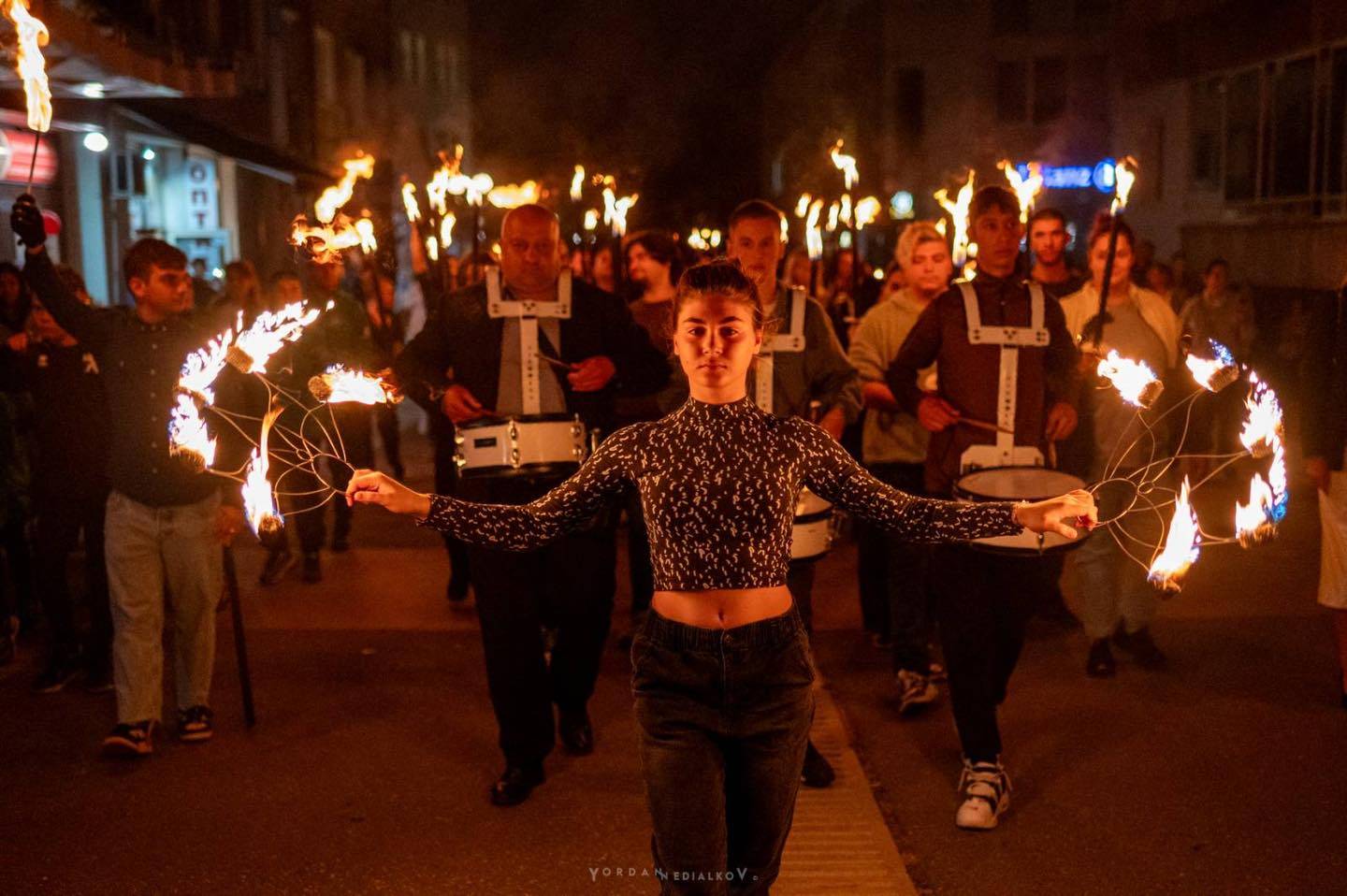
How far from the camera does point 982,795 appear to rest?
17.5 ft

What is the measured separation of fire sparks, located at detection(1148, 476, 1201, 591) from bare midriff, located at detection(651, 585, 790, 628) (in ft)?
3.44

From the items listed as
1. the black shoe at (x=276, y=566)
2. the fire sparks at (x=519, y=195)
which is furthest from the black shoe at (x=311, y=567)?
the fire sparks at (x=519, y=195)

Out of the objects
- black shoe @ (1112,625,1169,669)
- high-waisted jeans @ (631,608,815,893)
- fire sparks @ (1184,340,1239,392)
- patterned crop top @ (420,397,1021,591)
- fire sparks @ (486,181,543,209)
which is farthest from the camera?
fire sparks @ (486,181,543,209)

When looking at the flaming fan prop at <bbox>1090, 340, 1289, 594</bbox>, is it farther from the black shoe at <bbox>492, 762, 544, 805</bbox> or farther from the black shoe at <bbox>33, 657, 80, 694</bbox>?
the black shoe at <bbox>33, 657, 80, 694</bbox>

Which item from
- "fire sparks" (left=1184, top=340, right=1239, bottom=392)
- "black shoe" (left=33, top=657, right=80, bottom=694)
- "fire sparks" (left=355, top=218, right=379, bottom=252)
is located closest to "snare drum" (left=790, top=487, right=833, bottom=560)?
"fire sparks" (left=1184, top=340, right=1239, bottom=392)

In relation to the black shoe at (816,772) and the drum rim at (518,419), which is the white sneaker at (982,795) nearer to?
the black shoe at (816,772)

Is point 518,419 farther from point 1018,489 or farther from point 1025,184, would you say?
point 1025,184

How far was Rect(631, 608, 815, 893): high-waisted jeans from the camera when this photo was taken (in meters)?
3.50

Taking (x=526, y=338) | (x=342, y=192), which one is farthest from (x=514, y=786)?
(x=342, y=192)

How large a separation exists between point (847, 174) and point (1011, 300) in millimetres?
4481

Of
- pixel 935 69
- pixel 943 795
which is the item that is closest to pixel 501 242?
pixel 943 795

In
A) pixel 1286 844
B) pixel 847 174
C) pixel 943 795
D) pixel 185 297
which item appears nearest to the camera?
pixel 1286 844

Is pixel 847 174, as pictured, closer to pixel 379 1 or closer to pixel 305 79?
pixel 305 79

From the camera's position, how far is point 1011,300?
5.88 m
